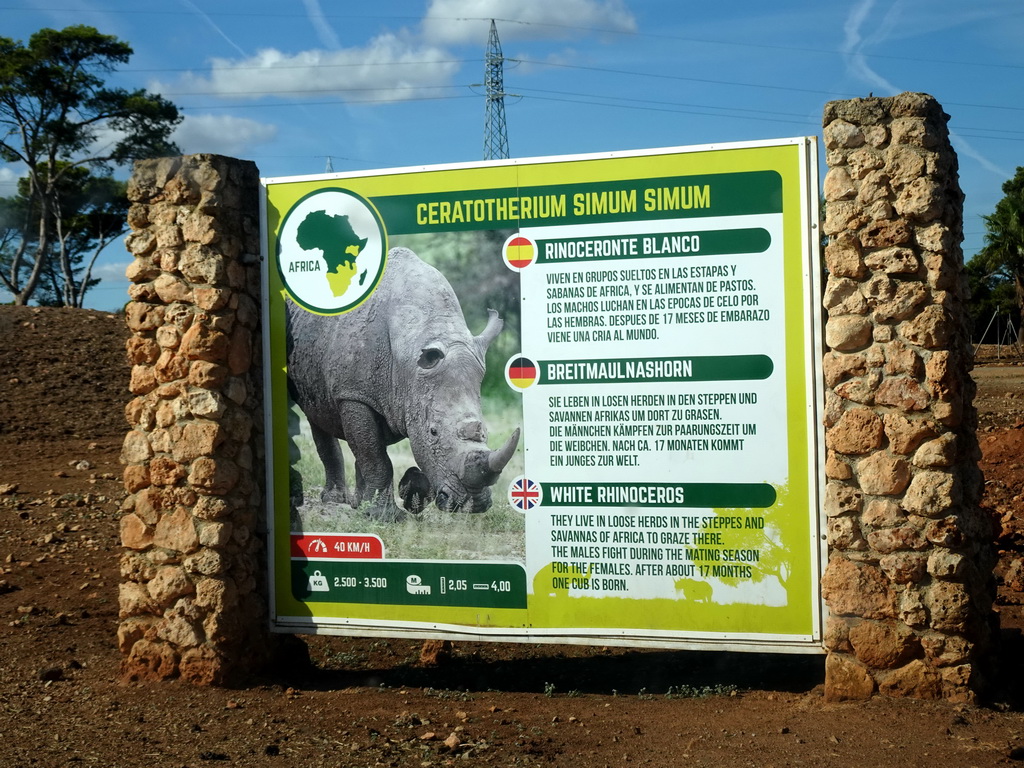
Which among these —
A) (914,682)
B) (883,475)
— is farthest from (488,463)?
(914,682)

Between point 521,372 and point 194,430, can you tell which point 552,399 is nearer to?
point 521,372

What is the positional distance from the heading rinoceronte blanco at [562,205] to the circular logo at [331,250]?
1.20ft

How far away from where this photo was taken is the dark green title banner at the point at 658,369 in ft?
18.1

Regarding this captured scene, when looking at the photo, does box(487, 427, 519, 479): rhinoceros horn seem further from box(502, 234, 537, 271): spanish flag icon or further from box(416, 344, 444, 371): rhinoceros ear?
box(502, 234, 537, 271): spanish flag icon

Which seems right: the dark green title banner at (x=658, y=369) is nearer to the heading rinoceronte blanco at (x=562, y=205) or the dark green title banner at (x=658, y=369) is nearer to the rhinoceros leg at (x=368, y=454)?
the heading rinoceronte blanco at (x=562, y=205)

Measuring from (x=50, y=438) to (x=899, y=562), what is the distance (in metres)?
13.2

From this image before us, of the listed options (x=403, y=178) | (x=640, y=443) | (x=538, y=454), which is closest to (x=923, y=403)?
(x=640, y=443)

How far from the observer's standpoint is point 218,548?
19.7ft

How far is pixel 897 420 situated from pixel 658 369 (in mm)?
1285

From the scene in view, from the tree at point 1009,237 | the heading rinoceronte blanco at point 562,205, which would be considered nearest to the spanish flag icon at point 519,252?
the heading rinoceronte blanco at point 562,205

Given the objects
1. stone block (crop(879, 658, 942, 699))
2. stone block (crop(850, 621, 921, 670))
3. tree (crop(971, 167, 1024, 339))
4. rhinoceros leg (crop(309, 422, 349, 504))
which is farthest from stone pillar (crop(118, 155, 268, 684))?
tree (crop(971, 167, 1024, 339))

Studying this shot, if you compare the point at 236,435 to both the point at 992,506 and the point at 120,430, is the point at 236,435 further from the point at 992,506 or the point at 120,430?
the point at 120,430

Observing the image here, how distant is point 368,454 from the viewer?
617 cm

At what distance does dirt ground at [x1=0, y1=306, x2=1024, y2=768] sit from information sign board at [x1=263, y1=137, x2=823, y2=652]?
0.47m
